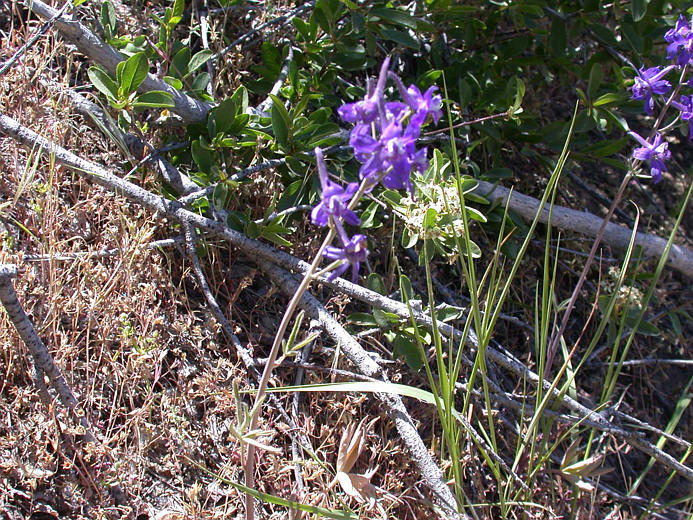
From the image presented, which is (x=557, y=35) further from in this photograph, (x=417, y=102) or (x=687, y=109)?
(x=417, y=102)

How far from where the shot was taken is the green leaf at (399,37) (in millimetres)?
2561

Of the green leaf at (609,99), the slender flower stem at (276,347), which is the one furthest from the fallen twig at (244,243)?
the green leaf at (609,99)

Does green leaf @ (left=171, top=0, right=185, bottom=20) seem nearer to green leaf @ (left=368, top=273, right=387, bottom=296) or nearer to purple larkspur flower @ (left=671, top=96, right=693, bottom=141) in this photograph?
green leaf @ (left=368, top=273, right=387, bottom=296)

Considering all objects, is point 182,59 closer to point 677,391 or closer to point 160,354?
point 160,354

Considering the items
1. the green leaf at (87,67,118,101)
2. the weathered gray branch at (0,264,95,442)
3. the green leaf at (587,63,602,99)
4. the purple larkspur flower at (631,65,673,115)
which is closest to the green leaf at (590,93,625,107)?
the green leaf at (587,63,602,99)

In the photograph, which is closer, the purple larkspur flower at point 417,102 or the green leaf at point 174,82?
the purple larkspur flower at point 417,102

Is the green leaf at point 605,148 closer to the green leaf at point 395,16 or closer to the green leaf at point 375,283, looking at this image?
the green leaf at point 395,16

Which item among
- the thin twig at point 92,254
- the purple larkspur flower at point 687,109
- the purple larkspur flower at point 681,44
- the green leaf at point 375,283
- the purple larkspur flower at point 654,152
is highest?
the purple larkspur flower at point 681,44

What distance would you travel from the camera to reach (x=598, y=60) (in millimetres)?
2904

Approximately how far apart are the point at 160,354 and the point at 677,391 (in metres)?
2.42

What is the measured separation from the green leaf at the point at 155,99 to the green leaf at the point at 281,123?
35 centimetres

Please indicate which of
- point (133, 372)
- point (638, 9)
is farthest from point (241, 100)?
point (638, 9)

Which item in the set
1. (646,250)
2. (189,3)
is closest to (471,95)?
(646,250)

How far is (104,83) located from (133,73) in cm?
12
